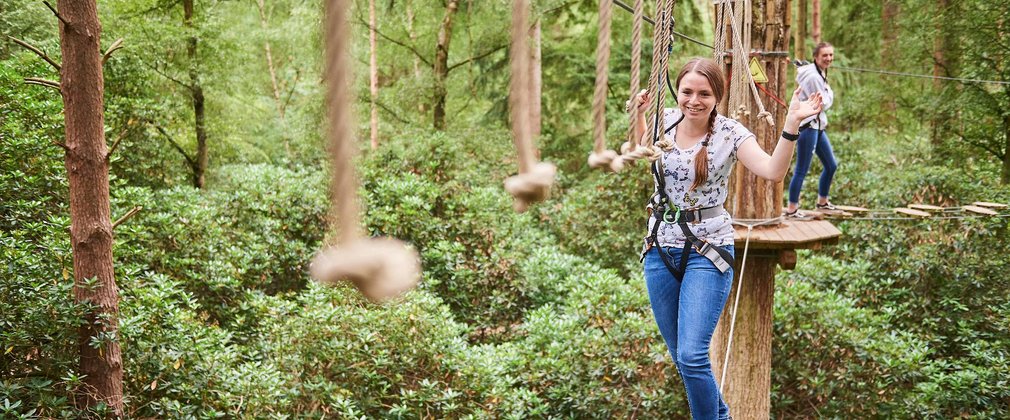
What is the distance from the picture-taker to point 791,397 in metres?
5.07

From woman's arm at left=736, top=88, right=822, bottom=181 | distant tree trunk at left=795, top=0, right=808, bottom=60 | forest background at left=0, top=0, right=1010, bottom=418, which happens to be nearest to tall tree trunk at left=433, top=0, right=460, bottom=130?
forest background at left=0, top=0, right=1010, bottom=418

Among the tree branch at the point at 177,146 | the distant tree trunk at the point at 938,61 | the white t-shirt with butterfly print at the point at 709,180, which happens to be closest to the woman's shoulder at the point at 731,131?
the white t-shirt with butterfly print at the point at 709,180

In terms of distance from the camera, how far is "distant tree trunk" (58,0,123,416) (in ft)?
10.9

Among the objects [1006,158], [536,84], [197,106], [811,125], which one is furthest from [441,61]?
[1006,158]

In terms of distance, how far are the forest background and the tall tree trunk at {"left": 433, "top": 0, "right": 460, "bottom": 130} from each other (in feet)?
0.16

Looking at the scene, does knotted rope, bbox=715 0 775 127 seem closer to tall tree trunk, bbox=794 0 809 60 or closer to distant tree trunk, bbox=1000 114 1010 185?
distant tree trunk, bbox=1000 114 1010 185

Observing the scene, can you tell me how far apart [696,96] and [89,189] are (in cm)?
288

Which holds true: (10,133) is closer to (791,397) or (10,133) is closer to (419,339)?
(419,339)

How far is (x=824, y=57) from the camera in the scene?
4508 millimetres

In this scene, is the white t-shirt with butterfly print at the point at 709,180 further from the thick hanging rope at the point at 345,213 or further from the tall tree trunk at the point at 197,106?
the tall tree trunk at the point at 197,106

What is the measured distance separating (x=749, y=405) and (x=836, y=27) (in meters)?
9.82

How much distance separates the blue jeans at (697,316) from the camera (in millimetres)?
2223

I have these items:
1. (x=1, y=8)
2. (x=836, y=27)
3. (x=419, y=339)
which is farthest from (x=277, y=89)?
(x=419, y=339)

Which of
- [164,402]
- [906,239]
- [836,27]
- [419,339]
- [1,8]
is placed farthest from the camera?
[836,27]
